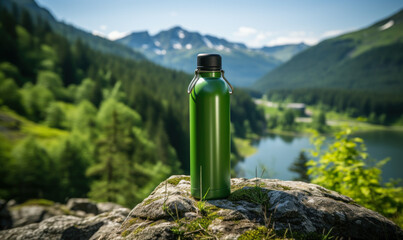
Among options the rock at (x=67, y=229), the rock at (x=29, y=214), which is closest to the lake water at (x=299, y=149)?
the rock at (x=29, y=214)

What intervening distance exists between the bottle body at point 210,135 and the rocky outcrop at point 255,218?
0.56 feet

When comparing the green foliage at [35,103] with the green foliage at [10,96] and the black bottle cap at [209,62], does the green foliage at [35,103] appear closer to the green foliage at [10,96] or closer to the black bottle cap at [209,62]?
the green foliage at [10,96]

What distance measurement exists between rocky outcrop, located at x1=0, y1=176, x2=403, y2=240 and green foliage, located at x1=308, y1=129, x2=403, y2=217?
1.89 metres

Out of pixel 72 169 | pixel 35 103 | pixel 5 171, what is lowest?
pixel 72 169

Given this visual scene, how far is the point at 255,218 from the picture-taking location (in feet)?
8.31

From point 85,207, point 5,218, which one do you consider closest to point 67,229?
point 85,207

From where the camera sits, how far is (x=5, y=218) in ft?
44.2

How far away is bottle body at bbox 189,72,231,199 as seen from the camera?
9.29ft

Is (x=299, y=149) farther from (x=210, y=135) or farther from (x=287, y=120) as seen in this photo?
(x=210, y=135)

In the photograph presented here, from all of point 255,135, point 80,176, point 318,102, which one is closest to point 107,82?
point 80,176

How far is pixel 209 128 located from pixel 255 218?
1.05m

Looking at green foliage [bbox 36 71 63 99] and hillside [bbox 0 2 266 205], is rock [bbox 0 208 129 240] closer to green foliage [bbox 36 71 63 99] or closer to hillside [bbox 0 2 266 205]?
hillside [bbox 0 2 266 205]

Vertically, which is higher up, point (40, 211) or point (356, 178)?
point (356, 178)

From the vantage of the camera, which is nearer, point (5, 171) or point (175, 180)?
point (175, 180)
